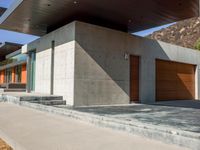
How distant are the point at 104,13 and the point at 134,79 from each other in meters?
4.19

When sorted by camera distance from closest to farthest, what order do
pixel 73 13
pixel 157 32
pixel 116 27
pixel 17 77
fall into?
pixel 73 13 < pixel 116 27 < pixel 17 77 < pixel 157 32

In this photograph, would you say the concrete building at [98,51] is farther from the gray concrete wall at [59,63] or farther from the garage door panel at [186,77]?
the garage door panel at [186,77]

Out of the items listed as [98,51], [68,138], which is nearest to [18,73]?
[98,51]

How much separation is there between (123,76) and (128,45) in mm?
1797

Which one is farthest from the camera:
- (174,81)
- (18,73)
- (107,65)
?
(18,73)

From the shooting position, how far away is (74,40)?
10773mm

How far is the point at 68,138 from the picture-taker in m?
4.90

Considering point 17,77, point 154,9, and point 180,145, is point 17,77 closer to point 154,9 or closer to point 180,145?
point 154,9

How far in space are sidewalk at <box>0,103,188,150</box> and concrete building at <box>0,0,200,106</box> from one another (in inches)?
181

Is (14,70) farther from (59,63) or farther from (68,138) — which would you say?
(68,138)

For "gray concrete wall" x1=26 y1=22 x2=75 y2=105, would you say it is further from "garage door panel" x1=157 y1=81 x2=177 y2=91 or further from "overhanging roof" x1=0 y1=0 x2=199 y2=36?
"garage door panel" x1=157 y1=81 x2=177 y2=91

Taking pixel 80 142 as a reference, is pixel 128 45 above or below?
above

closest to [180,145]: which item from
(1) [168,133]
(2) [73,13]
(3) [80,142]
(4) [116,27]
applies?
(1) [168,133]

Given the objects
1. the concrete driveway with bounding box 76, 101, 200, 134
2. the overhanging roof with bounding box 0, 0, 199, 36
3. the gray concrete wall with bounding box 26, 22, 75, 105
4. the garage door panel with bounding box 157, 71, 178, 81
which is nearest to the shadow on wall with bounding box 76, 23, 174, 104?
the gray concrete wall with bounding box 26, 22, 75, 105
